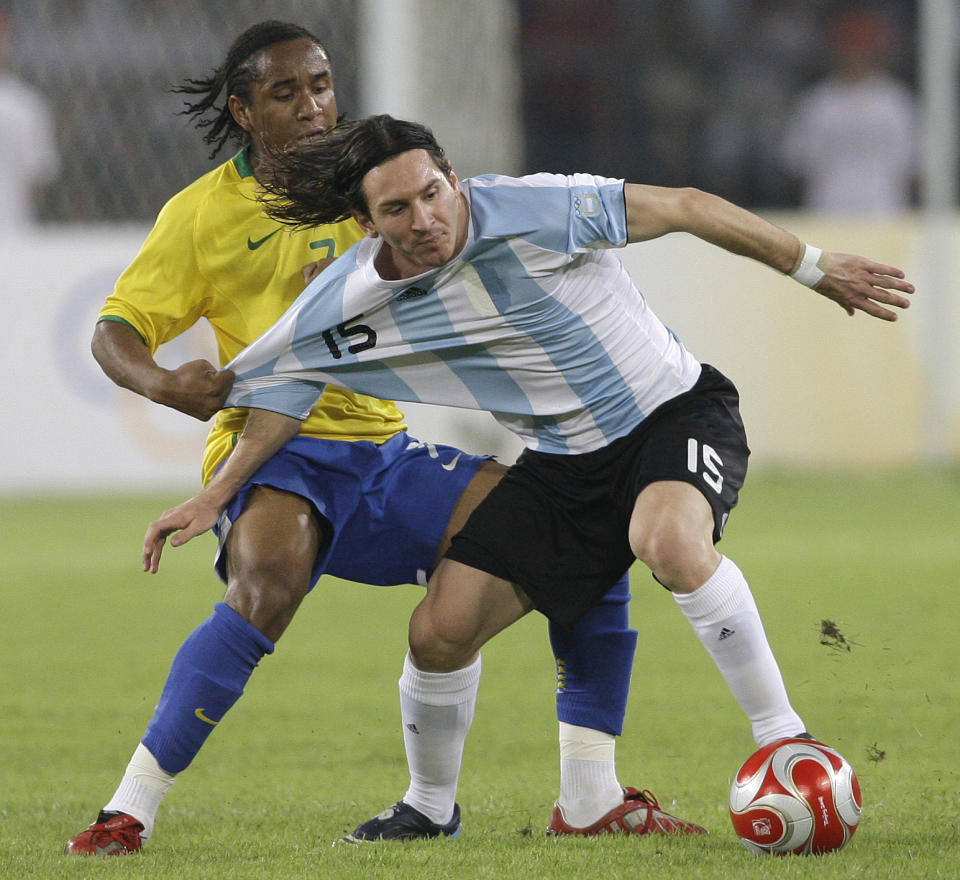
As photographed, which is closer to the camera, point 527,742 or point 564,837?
point 564,837

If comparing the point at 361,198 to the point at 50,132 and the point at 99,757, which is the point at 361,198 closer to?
the point at 99,757

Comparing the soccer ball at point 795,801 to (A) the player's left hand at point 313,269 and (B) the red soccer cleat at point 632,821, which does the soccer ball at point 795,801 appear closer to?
(B) the red soccer cleat at point 632,821

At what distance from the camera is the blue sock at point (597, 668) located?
12.9ft

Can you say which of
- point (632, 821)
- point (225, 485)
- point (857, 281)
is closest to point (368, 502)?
point (225, 485)

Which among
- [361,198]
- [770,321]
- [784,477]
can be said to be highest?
[361,198]

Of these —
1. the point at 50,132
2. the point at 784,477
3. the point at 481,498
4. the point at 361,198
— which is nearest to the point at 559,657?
the point at 481,498

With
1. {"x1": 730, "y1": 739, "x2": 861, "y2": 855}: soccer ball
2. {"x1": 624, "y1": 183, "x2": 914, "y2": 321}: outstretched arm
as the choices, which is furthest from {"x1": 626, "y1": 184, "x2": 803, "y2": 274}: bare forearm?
{"x1": 730, "y1": 739, "x2": 861, "y2": 855}: soccer ball

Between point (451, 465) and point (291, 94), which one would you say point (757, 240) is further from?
point (291, 94)

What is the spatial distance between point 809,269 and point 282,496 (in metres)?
1.31

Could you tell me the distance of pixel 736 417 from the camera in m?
3.93

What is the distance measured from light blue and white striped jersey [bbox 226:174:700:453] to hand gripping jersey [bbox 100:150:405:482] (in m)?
0.31

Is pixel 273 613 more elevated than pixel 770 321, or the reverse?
pixel 273 613

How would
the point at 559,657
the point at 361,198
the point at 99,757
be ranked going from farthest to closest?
the point at 99,757, the point at 559,657, the point at 361,198

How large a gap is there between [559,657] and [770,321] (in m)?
7.27
